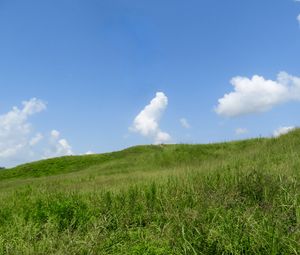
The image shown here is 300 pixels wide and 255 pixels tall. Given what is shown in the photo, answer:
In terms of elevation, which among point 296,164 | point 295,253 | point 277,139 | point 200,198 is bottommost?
point 295,253

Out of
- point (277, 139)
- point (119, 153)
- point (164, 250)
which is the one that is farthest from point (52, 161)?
point (164, 250)

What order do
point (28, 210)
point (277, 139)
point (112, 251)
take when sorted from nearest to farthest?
point (112, 251) < point (28, 210) < point (277, 139)

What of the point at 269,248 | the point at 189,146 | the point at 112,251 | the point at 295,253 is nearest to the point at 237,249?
the point at 269,248

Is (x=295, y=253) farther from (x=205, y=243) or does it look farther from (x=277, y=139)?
(x=277, y=139)

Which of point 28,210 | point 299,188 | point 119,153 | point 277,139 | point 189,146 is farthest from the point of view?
point 119,153

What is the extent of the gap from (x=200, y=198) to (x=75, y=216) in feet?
9.54

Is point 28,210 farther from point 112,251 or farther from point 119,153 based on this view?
point 119,153

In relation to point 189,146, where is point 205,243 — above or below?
below

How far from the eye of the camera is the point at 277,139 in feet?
88.9

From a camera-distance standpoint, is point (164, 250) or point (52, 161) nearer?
point (164, 250)

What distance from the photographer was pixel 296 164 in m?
12.8

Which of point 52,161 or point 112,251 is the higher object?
point 52,161

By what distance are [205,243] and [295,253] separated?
138 centimetres

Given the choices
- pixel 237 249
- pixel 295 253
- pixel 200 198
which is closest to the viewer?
pixel 295 253
